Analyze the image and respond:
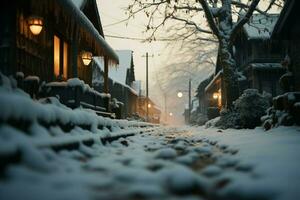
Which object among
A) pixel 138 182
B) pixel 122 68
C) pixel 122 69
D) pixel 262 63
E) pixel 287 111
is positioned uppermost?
pixel 122 68

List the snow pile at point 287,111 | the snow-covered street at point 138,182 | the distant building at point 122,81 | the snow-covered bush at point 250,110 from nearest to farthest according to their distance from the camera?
the snow-covered street at point 138,182 → the snow pile at point 287,111 → the snow-covered bush at point 250,110 → the distant building at point 122,81

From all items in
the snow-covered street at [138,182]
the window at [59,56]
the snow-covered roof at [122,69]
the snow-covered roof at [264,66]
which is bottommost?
the snow-covered street at [138,182]

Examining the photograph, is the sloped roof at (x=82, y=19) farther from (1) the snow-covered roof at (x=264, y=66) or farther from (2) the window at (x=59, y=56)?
(1) the snow-covered roof at (x=264, y=66)

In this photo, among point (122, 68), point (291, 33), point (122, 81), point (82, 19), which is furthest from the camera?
point (122, 68)

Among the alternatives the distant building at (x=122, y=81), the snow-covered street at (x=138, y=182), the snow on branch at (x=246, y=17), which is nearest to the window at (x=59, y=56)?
the snow on branch at (x=246, y=17)

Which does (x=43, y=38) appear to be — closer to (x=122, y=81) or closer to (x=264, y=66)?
(x=264, y=66)

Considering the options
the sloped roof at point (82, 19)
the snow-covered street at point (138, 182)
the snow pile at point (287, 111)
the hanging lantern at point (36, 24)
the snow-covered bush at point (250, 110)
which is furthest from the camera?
the snow-covered bush at point (250, 110)

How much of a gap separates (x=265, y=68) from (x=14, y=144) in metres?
24.5

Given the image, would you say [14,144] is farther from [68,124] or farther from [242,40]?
[242,40]

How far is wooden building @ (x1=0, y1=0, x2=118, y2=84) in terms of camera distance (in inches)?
325

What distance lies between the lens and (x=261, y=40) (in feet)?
86.8

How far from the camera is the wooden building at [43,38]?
27.1 feet

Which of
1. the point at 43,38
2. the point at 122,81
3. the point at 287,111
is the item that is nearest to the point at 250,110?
the point at 287,111

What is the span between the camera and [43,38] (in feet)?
37.5
